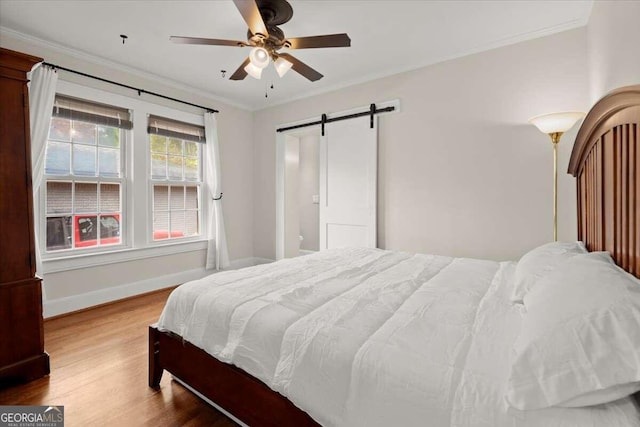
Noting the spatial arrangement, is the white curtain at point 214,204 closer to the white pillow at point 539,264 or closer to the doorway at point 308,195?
the doorway at point 308,195

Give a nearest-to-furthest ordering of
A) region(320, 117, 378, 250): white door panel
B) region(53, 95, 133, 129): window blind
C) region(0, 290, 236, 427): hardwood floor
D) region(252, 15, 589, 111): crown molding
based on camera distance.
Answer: region(0, 290, 236, 427): hardwood floor → region(252, 15, 589, 111): crown molding → region(53, 95, 133, 129): window blind → region(320, 117, 378, 250): white door panel

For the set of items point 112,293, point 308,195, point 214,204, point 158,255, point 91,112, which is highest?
point 91,112

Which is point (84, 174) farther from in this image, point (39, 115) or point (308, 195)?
point (308, 195)

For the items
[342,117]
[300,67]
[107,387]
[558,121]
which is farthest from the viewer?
[342,117]

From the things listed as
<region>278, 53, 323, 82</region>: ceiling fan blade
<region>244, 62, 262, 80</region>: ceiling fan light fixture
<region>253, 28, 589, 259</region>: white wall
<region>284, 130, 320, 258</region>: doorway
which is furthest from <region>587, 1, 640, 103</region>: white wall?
<region>284, 130, 320, 258</region>: doorway

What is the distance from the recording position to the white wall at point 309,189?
571 cm

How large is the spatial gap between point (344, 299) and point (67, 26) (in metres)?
3.40

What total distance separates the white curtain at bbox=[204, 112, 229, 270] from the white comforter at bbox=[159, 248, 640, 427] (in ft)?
8.84

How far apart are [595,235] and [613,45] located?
113 cm

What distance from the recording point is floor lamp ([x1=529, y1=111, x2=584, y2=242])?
7.41ft

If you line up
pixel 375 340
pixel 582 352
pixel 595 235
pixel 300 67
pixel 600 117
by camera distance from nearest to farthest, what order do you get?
1. pixel 582 352
2. pixel 375 340
3. pixel 600 117
4. pixel 595 235
5. pixel 300 67

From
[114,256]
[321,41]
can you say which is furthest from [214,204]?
[321,41]

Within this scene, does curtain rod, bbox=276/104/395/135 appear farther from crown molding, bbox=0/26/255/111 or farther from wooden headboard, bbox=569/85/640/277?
wooden headboard, bbox=569/85/640/277

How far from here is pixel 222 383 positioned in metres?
1.40
